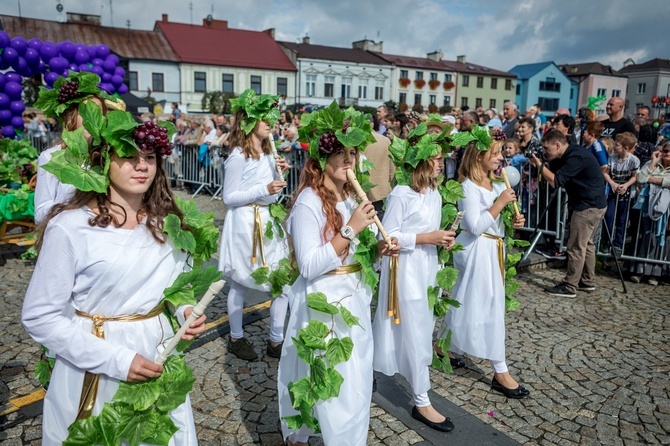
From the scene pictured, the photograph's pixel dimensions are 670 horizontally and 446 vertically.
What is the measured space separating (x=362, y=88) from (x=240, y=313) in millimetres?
57225

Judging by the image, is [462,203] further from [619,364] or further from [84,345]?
[84,345]

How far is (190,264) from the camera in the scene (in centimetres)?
258

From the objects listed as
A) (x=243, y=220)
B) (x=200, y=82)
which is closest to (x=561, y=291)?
(x=243, y=220)

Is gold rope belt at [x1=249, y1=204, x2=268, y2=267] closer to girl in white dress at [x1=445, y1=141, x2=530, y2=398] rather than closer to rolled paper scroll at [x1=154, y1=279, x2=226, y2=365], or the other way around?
girl in white dress at [x1=445, y1=141, x2=530, y2=398]

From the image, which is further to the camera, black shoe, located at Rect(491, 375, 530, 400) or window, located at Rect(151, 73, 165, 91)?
window, located at Rect(151, 73, 165, 91)

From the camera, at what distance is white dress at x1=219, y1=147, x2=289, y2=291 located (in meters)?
4.77

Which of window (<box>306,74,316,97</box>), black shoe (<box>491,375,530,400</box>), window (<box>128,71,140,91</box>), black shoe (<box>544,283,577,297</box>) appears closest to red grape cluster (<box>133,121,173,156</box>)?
black shoe (<box>491,375,530,400</box>)

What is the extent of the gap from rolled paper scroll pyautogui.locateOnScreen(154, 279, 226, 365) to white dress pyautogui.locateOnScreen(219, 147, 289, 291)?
2.58 m

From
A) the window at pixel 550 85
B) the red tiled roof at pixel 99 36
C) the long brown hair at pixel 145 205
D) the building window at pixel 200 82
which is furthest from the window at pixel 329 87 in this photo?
the long brown hair at pixel 145 205

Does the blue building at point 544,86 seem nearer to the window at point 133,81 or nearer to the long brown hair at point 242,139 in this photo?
the window at point 133,81

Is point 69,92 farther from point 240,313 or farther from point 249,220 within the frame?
point 240,313

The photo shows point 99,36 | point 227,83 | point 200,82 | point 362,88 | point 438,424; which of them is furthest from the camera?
point 362,88

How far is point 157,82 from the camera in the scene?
48.7 meters

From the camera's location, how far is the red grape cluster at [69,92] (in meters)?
4.02
